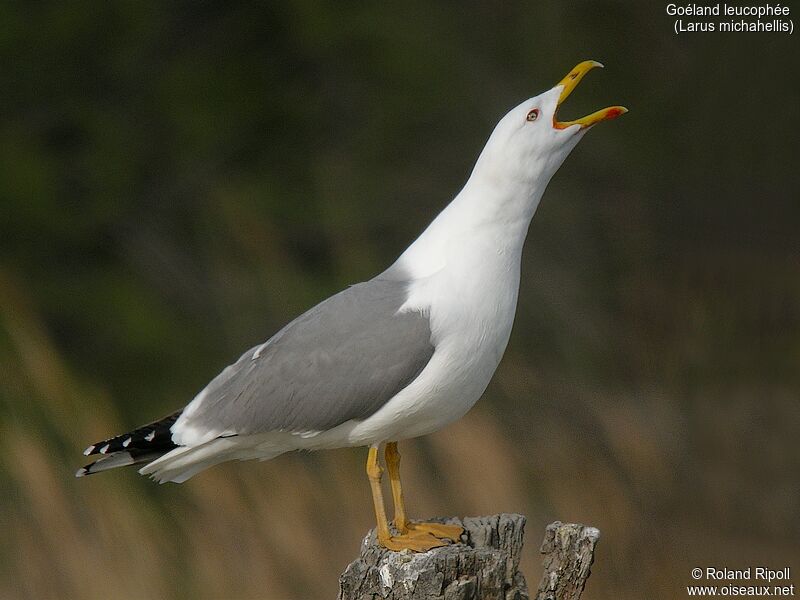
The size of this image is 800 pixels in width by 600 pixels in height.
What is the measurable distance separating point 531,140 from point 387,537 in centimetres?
119

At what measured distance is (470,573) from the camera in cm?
316

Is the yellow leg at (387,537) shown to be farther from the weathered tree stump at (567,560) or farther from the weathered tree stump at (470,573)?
the weathered tree stump at (567,560)

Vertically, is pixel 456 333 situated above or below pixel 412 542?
above

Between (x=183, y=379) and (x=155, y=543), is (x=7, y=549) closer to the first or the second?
(x=155, y=543)

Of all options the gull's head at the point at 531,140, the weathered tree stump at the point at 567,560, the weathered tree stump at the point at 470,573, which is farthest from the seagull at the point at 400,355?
the weathered tree stump at the point at 567,560

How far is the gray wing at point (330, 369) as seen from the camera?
3293 millimetres

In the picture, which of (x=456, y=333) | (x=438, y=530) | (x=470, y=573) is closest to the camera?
(x=470, y=573)

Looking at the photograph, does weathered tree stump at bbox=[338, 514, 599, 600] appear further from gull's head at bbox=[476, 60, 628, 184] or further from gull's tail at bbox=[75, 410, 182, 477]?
gull's head at bbox=[476, 60, 628, 184]

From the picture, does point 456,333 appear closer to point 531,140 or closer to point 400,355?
point 400,355

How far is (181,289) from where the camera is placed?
325 inches

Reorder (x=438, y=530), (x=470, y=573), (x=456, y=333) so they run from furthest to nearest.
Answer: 1. (x=438, y=530)
2. (x=456, y=333)
3. (x=470, y=573)

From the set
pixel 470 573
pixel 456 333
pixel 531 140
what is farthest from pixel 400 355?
pixel 531 140

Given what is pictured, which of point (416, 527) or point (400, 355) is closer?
point (400, 355)

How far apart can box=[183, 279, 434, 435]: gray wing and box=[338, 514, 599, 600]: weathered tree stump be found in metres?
0.42
